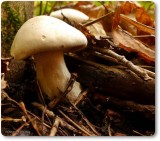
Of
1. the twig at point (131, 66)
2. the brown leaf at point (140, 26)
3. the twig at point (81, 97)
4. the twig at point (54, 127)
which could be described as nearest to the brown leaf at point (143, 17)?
the brown leaf at point (140, 26)

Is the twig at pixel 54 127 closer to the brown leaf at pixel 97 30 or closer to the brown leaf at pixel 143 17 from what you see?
the brown leaf at pixel 97 30

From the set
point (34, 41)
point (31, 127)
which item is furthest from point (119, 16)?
point (31, 127)

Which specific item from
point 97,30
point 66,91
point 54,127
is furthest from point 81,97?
point 97,30

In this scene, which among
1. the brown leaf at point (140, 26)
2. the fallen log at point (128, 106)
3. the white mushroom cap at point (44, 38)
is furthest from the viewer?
the brown leaf at point (140, 26)

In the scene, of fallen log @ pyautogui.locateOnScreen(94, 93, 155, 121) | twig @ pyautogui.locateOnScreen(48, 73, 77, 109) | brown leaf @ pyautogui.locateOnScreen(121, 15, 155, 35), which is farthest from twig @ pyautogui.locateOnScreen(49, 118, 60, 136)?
brown leaf @ pyautogui.locateOnScreen(121, 15, 155, 35)

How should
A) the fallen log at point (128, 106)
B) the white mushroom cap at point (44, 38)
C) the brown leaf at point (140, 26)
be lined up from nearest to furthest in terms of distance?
the white mushroom cap at point (44, 38) → the fallen log at point (128, 106) → the brown leaf at point (140, 26)

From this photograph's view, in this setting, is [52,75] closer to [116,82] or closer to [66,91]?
[66,91]

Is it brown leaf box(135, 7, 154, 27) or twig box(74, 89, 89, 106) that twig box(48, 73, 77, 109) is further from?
brown leaf box(135, 7, 154, 27)

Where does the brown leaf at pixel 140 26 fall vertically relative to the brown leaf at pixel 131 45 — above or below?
above
